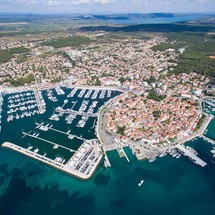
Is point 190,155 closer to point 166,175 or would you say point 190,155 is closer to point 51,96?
point 166,175

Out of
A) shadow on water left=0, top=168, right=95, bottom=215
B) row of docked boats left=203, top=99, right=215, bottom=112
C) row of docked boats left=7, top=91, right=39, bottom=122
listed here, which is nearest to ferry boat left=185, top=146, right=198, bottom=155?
row of docked boats left=203, top=99, right=215, bottom=112

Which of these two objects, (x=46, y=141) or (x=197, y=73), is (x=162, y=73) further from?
(x=46, y=141)

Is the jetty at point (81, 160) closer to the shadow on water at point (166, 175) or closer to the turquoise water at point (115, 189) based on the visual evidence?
the turquoise water at point (115, 189)

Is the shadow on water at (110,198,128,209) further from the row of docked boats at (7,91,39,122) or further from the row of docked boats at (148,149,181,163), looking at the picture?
the row of docked boats at (7,91,39,122)

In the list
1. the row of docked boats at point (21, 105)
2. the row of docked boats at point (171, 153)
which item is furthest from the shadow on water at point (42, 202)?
the row of docked boats at point (21, 105)

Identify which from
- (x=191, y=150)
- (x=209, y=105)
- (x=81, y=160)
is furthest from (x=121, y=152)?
(x=209, y=105)

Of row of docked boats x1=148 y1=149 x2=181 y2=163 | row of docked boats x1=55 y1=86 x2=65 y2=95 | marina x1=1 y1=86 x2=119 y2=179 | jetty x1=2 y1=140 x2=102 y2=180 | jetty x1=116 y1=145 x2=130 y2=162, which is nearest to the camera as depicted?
jetty x1=2 y1=140 x2=102 y2=180
